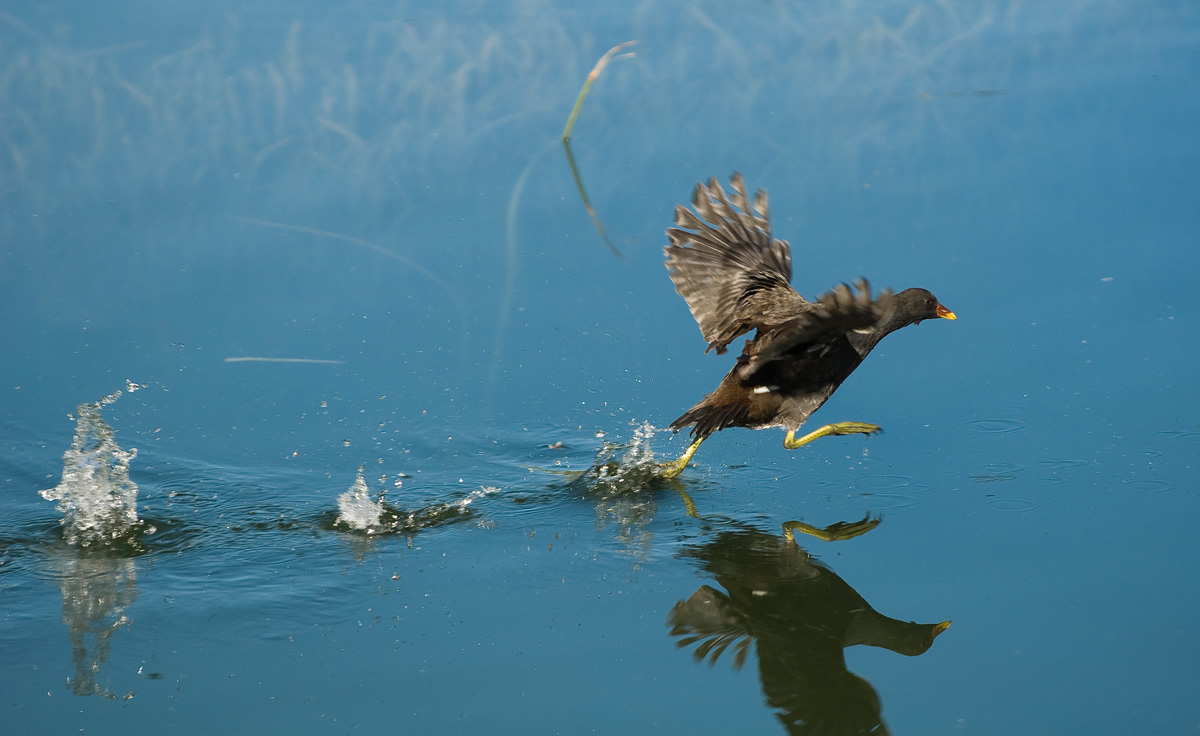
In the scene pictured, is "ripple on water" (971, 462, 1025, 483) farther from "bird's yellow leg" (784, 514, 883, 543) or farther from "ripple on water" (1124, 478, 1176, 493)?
"bird's yellow leg" (784, 514, 883, 543)

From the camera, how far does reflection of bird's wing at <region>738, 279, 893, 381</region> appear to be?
400 centimetres

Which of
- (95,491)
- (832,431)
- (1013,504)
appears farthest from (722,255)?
(95,491)

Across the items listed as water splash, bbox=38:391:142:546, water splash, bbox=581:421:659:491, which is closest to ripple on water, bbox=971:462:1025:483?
water splash, bbox=581:421:659:491

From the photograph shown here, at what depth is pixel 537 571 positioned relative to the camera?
173 inches

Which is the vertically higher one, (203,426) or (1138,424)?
(203,426)

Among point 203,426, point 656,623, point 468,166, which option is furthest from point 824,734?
point 468,166

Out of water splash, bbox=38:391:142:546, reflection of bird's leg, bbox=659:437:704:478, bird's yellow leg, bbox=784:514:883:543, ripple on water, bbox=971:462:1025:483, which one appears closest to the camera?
bird's yellow leg, bbox=784:514:883:543

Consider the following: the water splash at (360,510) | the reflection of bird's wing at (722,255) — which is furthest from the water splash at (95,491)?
the reflection of bird's wing at (722,255)

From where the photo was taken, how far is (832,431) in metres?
5.27

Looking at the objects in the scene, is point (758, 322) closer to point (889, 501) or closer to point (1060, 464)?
point (889, 501)

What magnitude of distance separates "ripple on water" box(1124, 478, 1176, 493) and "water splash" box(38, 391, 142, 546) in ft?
13.0

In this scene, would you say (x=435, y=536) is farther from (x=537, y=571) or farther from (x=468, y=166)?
(x=468, y=166)

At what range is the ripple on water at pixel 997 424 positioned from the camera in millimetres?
5324

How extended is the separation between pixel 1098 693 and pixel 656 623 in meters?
1.37
